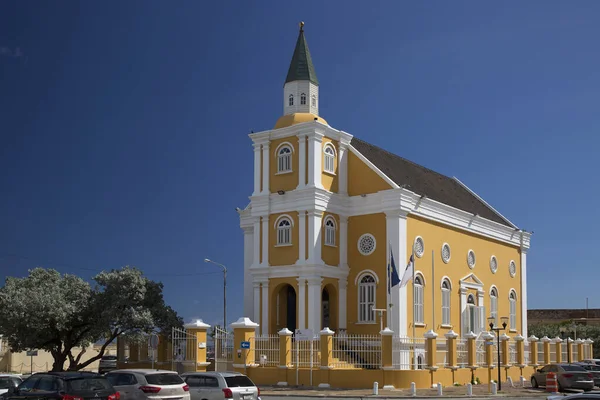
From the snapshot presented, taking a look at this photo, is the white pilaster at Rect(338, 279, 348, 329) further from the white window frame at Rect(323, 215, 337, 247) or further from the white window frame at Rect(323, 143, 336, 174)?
the white window frame at Rect(323, 143, 336, 174)

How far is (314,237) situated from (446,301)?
33.4ft

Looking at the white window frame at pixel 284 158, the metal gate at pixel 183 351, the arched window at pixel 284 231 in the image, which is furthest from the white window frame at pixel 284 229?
the metal gate at pixel 183 351

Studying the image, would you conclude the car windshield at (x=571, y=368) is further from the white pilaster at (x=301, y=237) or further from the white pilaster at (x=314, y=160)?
the white pilaster at (x=314, y=160)

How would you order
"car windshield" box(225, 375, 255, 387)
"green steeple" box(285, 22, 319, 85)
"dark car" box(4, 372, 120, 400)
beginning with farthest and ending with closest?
"green steeple" box(285, 22, 319, 85) < "car windshield" box(225, 375, 255, 387) < "dark car" box(4, 372, 120, 400)

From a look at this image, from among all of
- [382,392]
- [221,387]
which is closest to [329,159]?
[382,392]

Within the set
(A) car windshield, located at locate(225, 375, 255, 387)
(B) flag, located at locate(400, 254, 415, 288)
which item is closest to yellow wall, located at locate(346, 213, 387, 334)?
(B) flag, located at locate(400, 254, 415, 288)

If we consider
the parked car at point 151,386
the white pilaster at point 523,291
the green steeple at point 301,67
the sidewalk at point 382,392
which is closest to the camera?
the parked car at point 151,386

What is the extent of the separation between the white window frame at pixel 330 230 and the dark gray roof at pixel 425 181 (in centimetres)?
462

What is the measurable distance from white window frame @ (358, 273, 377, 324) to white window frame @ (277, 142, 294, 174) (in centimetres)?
721

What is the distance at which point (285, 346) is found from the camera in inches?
1462

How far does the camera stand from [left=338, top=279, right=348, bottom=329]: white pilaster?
→ 1742 inches

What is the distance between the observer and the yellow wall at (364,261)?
144 feet

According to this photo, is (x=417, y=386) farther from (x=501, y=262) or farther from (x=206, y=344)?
(x=501, y=262)

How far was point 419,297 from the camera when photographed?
148 feet
